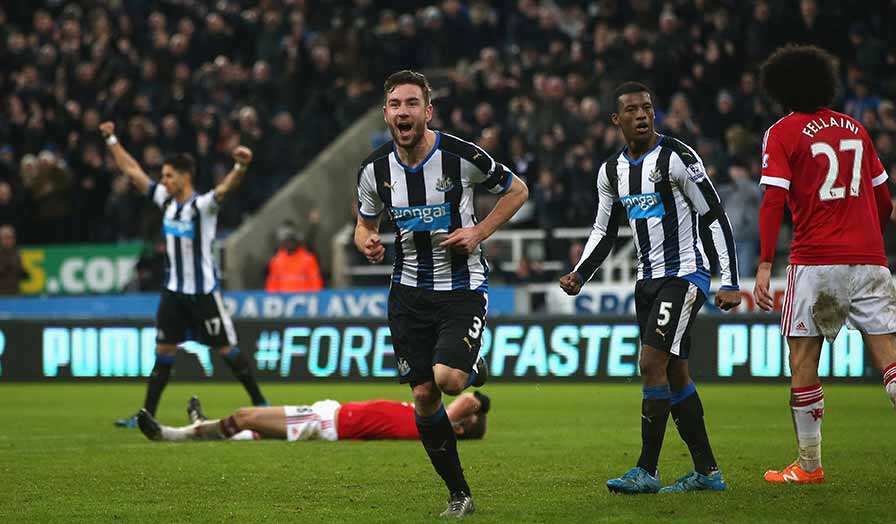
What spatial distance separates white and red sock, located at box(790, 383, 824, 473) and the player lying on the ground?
3.00m

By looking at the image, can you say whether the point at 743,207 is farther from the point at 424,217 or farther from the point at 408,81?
the point at 408,81

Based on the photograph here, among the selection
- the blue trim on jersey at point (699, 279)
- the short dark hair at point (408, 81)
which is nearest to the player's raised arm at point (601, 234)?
the blue trim on jersey at point (699, 279)

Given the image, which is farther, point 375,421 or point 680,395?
point 375,421

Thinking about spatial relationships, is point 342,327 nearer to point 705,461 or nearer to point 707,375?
point 707,375

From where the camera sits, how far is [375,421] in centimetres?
1033

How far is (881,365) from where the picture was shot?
23.7 ft

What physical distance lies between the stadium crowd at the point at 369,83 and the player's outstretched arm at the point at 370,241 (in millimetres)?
11533

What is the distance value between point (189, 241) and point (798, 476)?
21.2 ft

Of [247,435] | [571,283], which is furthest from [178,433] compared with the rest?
[571,283]

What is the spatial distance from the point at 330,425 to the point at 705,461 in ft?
12.2

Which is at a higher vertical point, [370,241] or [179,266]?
[370,241]

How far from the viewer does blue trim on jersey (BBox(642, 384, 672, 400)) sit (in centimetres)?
732

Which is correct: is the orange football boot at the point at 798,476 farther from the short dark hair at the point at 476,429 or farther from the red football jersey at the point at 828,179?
the short dark hair at the point at 476,429

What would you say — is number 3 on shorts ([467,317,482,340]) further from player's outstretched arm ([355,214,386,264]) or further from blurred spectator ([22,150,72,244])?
blurred spectator ([22,150,72,244])
